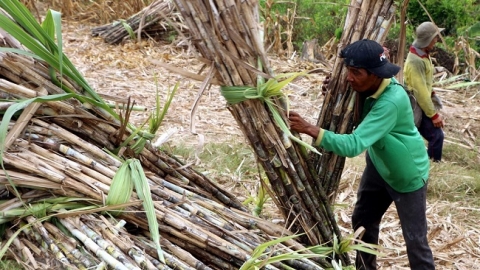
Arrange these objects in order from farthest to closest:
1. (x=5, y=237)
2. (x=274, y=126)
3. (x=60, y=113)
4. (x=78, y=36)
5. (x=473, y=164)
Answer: (x=78, y=36)
(x=473, y=164)
(x=274, y=126)
(x=60, y=113)
(x=5, y=237)

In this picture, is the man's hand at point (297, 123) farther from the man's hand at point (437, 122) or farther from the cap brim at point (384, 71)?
the man's hand at point (437, 122)

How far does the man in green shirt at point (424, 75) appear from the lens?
5.07 meters

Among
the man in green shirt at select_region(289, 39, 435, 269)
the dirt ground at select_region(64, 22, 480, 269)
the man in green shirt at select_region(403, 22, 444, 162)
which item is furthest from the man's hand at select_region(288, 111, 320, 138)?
the man in green shirt at select_region(403, 22, 444, 162)

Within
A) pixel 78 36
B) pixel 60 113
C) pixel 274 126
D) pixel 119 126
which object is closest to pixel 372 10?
pixel 274 126

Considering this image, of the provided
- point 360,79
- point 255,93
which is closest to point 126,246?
point 255,93

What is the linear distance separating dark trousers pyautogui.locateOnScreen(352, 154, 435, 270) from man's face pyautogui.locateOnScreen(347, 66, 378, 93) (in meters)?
0.67

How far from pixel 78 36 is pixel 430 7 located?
5.62m

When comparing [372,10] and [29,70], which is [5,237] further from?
[372,10]

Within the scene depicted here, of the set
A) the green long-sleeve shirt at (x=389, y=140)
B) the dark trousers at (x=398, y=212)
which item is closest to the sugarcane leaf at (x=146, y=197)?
the green long-sleeve shirt at (x=389, y=140)

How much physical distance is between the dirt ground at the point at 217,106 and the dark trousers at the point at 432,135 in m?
0.65

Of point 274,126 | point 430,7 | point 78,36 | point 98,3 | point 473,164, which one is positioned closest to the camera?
point 274,126

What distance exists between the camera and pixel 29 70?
7.78 ft

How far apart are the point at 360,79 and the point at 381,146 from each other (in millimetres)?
415

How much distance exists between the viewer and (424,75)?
16.8ft
